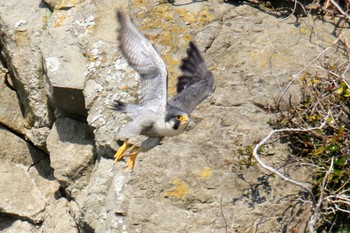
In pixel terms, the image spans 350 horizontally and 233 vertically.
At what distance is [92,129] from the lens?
7.27 metres

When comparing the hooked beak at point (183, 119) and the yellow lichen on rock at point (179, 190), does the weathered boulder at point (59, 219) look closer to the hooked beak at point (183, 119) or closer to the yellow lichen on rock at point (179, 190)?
the yellow lichen on rock at point (179, 190)

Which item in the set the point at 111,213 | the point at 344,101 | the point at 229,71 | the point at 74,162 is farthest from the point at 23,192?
the point at 344,101

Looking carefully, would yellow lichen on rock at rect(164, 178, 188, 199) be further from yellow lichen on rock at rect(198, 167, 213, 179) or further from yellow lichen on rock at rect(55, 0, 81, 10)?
yellow lichen on rock at rect(55, 0, 81, 10)

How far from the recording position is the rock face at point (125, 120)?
21.9 ft

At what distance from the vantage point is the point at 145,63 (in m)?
6.61

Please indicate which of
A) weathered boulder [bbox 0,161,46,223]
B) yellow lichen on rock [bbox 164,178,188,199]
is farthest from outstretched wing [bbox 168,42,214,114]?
weathered boulder [bbox 0,161,46,223]

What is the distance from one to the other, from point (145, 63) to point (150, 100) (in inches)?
9.2

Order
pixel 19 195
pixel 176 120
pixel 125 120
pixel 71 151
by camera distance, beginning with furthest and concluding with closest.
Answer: pixel 19 195 < pixel 71 151 < pixel 125 120 < pixel 176 120

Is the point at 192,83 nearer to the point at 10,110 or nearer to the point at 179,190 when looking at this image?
the point at 179,190

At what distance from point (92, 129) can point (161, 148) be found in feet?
2.15

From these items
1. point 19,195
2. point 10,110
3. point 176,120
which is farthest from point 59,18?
point 176,120

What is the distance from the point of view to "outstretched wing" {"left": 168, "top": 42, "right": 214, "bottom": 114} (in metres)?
6.67

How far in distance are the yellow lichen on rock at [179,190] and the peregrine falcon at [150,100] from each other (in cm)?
29

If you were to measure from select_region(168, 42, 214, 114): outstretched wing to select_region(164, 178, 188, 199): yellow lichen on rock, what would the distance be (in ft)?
1.51
